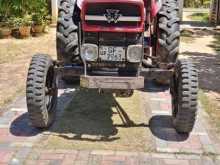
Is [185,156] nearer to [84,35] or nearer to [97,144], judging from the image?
[97,144]

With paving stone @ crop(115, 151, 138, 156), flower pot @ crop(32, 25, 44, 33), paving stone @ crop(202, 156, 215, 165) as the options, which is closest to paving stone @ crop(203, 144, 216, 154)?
paving stone @ crop(202, 156, 215, 165)

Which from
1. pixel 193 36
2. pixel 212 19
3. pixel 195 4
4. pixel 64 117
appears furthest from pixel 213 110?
pixel 195 4

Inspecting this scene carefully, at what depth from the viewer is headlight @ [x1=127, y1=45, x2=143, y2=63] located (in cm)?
Result: 624

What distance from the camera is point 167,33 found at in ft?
24.2

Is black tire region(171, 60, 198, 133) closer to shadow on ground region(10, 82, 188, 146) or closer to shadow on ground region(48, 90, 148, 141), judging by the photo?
shadow on ground region(10, 82, 188, 146)

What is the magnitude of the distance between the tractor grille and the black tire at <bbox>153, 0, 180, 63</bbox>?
1313 mm

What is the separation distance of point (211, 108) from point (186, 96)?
1796 millimetres

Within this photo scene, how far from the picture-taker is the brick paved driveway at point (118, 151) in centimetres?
555

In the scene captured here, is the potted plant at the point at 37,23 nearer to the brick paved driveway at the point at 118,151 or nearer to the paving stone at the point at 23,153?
the brick paved driveway at the point at 118,151

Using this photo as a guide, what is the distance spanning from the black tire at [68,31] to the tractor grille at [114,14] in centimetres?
106

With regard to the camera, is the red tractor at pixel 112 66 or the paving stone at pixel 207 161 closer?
the paving stone at pixel 207 161

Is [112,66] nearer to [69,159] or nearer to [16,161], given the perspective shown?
[69,159]

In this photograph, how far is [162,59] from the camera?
7.52 metres

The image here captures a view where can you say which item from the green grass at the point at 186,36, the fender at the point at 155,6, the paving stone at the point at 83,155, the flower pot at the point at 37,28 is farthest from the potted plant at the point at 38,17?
the paving stone at the point at 83,155
